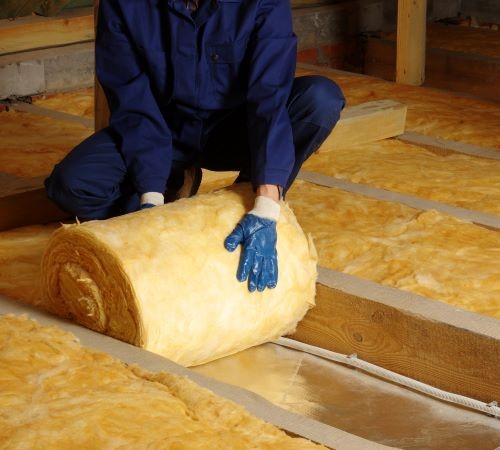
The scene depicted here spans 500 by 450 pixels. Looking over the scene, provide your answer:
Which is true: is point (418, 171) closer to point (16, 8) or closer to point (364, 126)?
point (364, 126)

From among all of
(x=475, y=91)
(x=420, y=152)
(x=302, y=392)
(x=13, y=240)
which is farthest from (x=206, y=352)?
(x=475, y=91)

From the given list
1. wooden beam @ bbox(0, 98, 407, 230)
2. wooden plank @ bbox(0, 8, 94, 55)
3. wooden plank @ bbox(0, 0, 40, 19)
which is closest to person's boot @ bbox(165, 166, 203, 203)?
wooden beam @ bbox(0, 98, 407, 230)

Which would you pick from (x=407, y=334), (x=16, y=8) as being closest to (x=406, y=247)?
(x=407, y=334)

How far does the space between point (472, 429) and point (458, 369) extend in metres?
0.20

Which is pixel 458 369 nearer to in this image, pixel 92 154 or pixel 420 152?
pixel 92 154

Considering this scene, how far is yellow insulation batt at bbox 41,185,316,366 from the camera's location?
291 centimetres

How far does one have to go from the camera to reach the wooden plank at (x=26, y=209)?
3996 mm

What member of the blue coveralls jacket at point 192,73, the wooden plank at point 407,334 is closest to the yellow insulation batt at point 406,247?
the wooden plank at point 407,334

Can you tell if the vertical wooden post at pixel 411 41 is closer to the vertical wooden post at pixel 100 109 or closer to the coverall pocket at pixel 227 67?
the vertical wooden post at pixel 100 109

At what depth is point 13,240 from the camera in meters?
3.89

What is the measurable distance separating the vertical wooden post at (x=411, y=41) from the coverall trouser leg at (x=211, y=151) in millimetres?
2936

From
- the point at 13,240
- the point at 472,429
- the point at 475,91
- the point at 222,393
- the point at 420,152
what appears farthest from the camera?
the point at 475,91

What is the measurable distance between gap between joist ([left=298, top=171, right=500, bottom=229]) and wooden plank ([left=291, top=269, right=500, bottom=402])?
79 cm

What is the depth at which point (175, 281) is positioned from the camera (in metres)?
2.95
